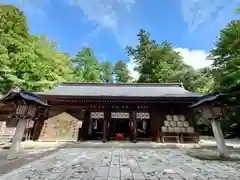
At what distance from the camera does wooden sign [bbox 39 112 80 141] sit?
8.45m

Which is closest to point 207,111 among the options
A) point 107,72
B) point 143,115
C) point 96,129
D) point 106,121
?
point 143,115

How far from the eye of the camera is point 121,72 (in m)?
33.1

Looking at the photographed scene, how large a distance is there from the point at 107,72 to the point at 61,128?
2332 centimetres

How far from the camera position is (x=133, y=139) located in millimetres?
8484

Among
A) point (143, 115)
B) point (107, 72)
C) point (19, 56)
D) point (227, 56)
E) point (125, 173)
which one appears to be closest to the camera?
point (125, 173)

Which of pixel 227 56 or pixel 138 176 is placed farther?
pixel 227 56

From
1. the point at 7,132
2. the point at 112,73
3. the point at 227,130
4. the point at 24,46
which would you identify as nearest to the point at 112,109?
the point at 7,132

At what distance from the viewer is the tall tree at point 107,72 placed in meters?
30.5

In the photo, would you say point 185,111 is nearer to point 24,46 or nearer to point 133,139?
point 133,139

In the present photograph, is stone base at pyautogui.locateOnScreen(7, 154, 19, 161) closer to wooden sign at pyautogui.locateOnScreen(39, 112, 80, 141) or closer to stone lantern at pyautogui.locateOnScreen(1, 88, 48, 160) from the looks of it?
stone lantern at pyautogui.locateOnScreen(1, 88, 48, 160)

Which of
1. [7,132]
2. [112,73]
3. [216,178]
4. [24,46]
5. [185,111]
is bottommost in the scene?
[216,178]

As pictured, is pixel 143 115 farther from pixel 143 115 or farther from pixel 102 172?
pixel 102 172

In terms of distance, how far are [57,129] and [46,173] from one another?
6060mm

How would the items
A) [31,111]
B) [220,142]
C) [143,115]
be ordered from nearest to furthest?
1. [220,142]
2. [31,111]
3. [143,115]
